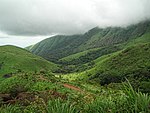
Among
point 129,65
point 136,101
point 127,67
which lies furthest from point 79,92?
point 129,65

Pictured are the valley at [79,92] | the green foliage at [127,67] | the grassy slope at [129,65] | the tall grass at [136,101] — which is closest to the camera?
the tall grass at [136,101]

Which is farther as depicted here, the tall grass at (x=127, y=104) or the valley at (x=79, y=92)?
the valley at (x=79, y=92)

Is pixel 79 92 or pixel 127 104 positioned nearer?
pixel 127 104

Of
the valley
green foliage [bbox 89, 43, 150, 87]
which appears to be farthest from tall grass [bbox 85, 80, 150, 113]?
green foliage [bbox 89, 43, 150, 87]

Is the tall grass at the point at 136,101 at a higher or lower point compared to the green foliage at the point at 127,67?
lower

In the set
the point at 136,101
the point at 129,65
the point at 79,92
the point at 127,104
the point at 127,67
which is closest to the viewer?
the point at 136,101

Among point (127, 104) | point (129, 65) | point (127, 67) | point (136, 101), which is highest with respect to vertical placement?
point (129, 65)

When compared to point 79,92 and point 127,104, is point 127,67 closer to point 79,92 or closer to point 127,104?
point 79,92

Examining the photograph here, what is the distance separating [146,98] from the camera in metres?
11.5

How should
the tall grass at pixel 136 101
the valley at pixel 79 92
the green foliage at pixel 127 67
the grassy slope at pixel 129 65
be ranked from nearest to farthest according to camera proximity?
the tall grass at pixel 136 101 → the valley at pixel 79 92 → the green foliage at pixel 127 67 → the grassy slope at pixel 129 65

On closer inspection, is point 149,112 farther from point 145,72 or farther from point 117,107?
point 145,72

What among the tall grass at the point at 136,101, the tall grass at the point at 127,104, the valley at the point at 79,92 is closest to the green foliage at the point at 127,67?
the valley at the point at 79,92

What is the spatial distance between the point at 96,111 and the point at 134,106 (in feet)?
6.80

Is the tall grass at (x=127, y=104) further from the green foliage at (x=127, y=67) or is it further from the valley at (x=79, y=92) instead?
the green foliage at (x=127, y=67)
